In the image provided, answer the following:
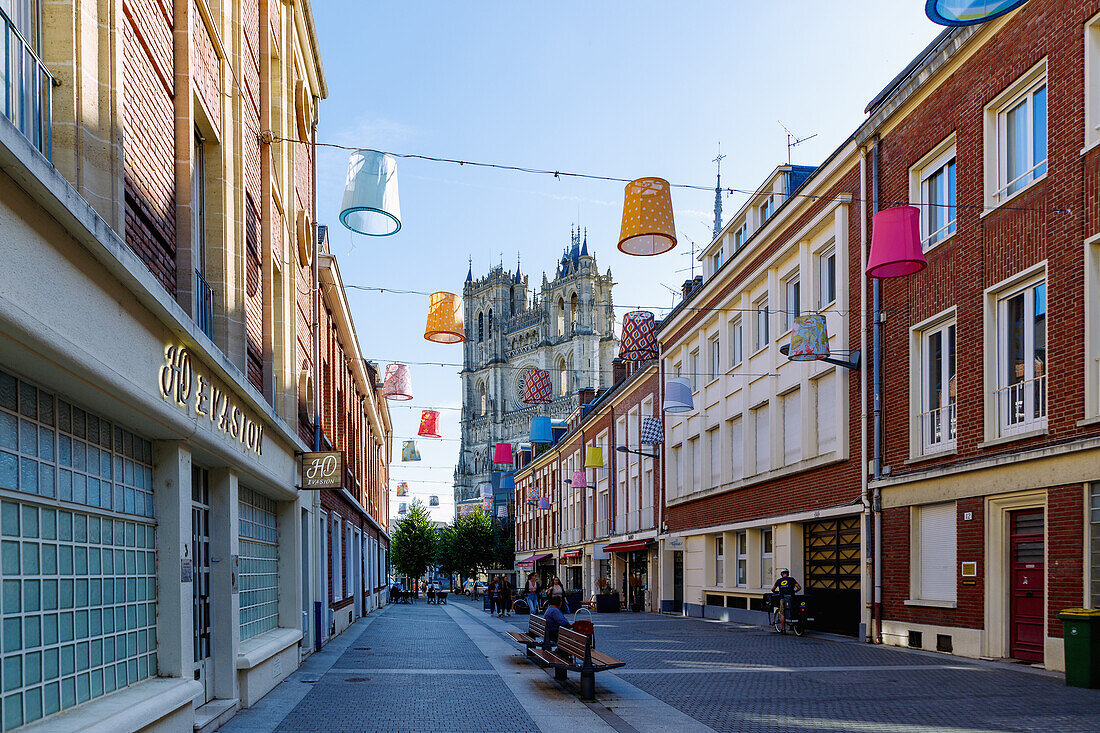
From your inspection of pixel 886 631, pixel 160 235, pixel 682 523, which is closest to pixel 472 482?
pixel 682 523

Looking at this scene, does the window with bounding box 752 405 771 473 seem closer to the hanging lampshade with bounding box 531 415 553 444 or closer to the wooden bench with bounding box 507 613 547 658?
the wooden bench with bounding box 507 613 547 658

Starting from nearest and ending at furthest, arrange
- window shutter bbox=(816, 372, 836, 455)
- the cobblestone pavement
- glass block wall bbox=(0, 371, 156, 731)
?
1. glass block wall bbox=(0, 371, 156, 731)
2. the cobblestone pavement
3. window shutter bbox=(816, 372, 836, 455)

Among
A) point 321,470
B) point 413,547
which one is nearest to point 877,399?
point 321,470

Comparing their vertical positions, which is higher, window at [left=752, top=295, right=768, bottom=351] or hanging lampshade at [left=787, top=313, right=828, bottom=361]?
window at [left=752, top=295, right=768, bottom=351]

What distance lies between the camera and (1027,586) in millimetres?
14656

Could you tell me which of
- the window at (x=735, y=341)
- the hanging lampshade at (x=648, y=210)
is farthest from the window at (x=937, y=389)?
the window at (x=735, y=341)

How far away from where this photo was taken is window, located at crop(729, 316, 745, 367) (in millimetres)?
29750

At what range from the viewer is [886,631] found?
61.7 ft

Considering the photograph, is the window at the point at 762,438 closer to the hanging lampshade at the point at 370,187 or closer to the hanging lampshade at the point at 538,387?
the hanging lampshade at the point at 538,387

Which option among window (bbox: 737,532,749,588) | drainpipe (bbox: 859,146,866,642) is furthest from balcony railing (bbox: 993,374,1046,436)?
window (bbox: 737,532,749,588)

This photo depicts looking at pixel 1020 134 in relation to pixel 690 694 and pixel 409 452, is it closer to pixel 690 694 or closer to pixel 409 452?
pixel 690 694

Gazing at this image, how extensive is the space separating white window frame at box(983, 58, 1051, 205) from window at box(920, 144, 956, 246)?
1067 mm

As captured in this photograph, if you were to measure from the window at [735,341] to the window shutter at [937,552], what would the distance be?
12287 millimetres

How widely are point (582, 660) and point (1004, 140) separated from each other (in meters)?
10.9
